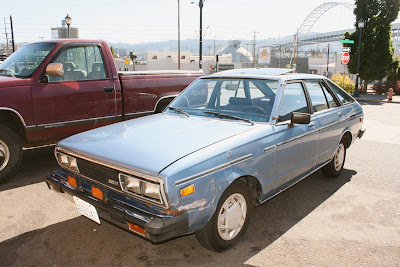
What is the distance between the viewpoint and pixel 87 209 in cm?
312

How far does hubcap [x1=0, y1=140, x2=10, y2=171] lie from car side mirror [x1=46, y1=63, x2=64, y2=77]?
47.5 inches

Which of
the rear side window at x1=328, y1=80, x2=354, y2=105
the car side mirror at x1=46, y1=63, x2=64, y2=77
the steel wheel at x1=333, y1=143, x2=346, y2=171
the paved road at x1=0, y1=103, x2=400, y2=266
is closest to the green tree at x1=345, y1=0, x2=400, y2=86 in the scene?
the rear side window at x1=328, y1=80, x2=354, y2=105

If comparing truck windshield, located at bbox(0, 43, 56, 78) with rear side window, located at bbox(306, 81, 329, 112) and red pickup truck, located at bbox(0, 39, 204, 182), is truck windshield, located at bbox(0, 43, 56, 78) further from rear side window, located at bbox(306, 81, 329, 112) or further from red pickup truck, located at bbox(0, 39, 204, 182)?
rear side window, located at bbox(306, 81, 329, 112)

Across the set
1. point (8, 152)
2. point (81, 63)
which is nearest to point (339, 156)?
point (81, 63)

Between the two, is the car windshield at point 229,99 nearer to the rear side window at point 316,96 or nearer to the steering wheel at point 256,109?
the steering wheel at point 256,109

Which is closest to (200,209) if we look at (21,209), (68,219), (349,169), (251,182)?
(251,182)

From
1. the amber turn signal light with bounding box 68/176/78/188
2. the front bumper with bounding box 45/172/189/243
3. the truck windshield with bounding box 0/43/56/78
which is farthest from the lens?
the truck windshield with bounding box 0/43/56/78

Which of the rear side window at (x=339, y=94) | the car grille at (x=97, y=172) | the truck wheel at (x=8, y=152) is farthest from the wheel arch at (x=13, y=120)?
the rear side window at (x=339, y=94)

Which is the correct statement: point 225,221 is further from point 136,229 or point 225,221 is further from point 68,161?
point 68,161

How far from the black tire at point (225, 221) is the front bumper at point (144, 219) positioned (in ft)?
1.14

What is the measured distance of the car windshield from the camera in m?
3.91

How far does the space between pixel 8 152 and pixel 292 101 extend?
4009 mm

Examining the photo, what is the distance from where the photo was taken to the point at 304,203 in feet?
15.1

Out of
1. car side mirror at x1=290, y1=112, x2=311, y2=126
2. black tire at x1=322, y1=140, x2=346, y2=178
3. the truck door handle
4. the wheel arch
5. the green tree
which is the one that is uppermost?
the green tree
